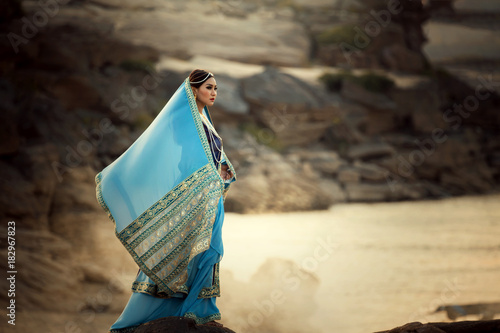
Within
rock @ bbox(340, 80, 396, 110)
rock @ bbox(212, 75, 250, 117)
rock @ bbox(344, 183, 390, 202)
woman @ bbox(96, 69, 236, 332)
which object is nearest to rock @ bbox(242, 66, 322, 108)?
rock @ bbox(212, 75, 250, 117)

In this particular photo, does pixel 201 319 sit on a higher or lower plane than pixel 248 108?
higher

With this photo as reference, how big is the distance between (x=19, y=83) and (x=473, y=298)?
781cm

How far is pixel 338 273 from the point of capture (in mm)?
5289

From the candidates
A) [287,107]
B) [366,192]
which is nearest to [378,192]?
[366,192]

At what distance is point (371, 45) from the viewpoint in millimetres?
14086

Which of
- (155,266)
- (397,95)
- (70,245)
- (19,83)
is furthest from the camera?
(397,95)

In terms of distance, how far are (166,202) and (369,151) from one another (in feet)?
31.3

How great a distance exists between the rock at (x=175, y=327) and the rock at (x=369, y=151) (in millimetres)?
9546

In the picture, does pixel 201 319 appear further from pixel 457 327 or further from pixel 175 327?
pixel 457 327

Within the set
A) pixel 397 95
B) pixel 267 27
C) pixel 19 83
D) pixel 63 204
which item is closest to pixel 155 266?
pixel 63 204

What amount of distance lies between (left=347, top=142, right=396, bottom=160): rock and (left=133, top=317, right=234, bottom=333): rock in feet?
31.3

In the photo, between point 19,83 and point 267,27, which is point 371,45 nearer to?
point 267,27

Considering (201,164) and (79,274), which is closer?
(201,164)

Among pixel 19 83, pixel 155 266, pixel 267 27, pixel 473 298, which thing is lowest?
pixel 267 27
